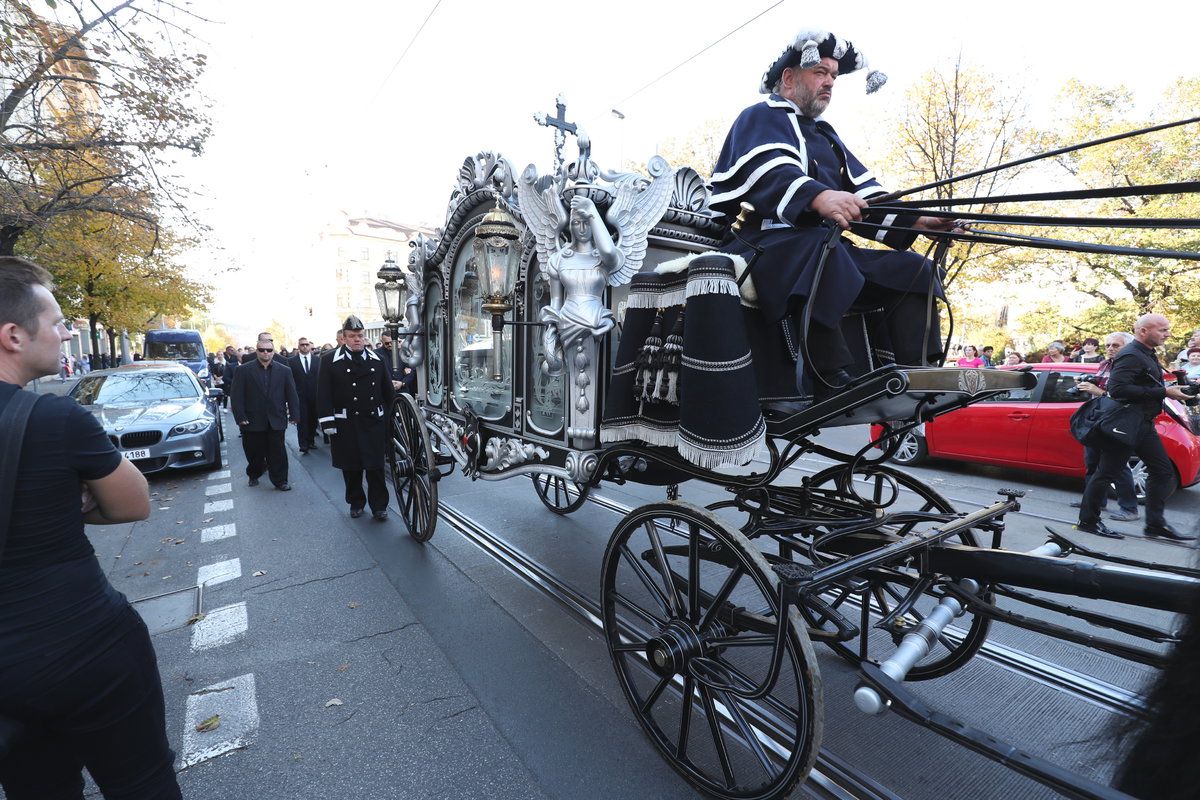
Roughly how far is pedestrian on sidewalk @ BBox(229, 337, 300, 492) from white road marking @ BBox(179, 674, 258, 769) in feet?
15.8

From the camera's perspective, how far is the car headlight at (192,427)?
7.91 metres

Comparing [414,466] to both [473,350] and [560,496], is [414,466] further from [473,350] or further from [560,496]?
[560,496]

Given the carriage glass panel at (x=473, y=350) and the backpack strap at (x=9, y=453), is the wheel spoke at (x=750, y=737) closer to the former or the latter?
the backpack strap at (x=9, y=453)

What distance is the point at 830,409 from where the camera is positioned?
220 cm

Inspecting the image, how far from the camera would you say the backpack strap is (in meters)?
1.39

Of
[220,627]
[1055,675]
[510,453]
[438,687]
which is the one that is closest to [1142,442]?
[1055,675]

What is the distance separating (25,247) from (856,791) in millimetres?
14218

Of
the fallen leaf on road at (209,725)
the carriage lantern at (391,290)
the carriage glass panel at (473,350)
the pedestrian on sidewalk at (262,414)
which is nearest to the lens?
the fallen leaf on road at (209,725)

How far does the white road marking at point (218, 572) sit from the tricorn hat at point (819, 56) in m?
5.13

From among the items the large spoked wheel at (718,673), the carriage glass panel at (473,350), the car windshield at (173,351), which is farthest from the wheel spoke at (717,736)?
the car windshield at (173,351)

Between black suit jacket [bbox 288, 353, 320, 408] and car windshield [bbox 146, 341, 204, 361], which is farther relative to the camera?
car windshield [bbox 146, 341, 204, 361]

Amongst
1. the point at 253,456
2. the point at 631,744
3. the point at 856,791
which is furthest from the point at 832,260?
the point at 253,456

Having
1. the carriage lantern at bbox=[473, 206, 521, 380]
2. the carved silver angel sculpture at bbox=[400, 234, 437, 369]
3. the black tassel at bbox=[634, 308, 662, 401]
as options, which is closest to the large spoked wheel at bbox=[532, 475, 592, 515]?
the carved silver angel sculpture at bbox=[400, 234, 437, 369]

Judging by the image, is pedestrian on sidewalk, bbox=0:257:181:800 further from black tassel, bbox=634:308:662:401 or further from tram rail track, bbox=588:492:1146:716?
tram rail track, bbox=588:492:1146:716
